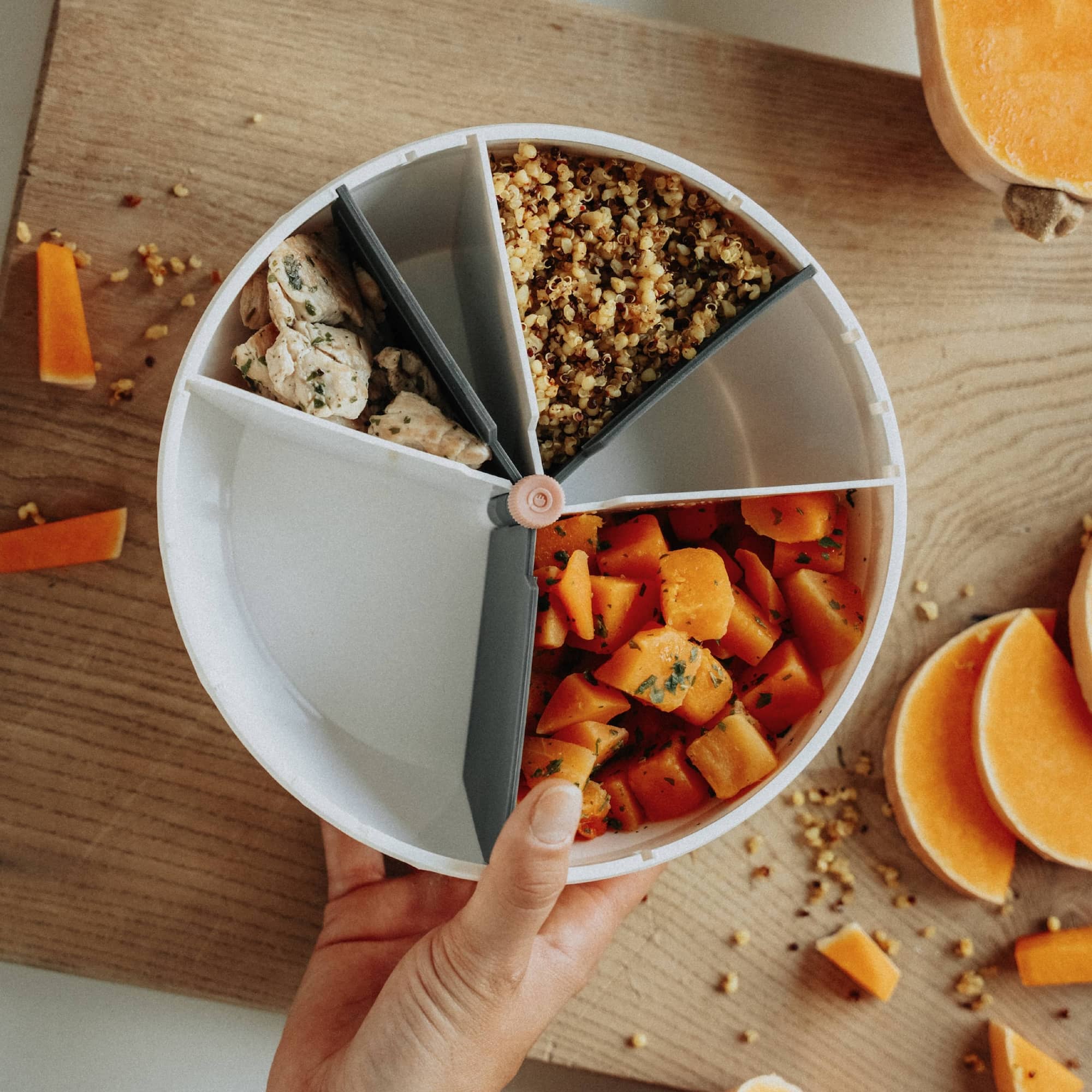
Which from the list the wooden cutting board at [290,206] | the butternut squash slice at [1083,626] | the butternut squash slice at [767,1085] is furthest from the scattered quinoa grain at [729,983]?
the butternut squash slice at [1083,626]

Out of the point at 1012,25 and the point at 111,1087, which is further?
the point at 111,1087

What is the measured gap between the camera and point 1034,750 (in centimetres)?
145

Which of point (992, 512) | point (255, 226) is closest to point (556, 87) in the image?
point (255, 226)

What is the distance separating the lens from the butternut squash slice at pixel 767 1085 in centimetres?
144

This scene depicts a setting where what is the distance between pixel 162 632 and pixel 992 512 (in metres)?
1.27

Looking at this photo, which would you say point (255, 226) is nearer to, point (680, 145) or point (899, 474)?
point (680, 145)

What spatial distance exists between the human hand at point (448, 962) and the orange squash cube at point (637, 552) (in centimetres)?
41

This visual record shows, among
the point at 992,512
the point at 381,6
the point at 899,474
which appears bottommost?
the point at 992,512

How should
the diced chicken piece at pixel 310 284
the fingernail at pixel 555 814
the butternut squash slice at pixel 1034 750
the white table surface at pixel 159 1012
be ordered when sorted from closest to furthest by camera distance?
the fingernail at pixel 555 814 < the diced chicken piece at pixel 310 284 < the butternut squash slice at pixel 1034 750 < the white table surface at pixel 159 1012

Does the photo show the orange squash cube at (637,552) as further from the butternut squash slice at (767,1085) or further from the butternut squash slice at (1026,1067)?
the butternut squash slice at (1026,1067)

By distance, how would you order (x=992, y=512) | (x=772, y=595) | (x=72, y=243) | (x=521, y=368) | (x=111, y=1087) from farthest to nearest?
(x=111, y=1087) < (x=992, y=512) < (x=72, y=243) < (x=772, y=595) < (x=521, y=368)

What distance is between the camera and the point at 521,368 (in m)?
1.17

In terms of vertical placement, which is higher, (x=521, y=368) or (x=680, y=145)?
(x=680, y=145)

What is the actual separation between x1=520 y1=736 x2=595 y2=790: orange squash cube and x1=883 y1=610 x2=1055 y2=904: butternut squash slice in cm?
54
